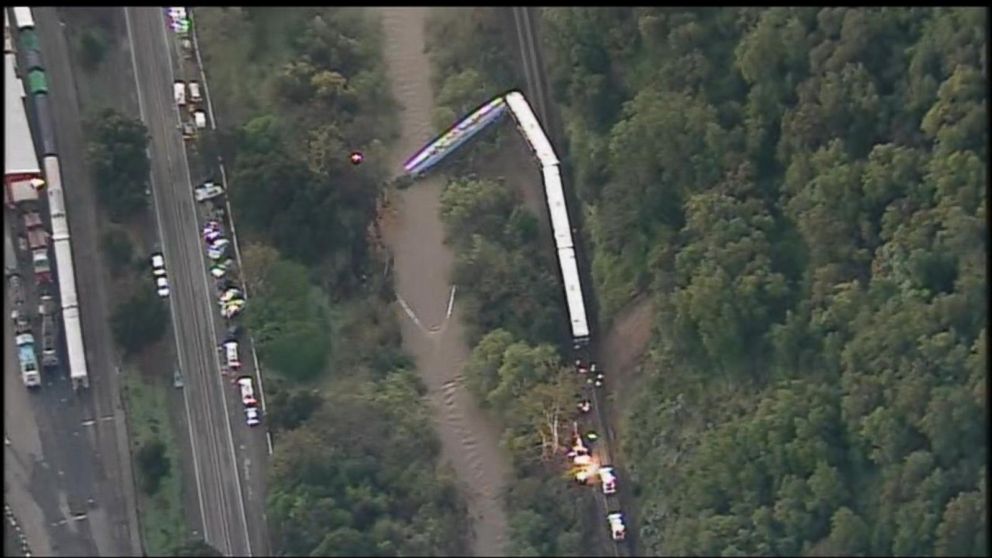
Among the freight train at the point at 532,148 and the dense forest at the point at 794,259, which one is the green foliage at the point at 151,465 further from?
the dense forest at the point at 794,259

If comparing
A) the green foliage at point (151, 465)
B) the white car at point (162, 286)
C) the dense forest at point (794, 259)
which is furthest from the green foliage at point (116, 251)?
the dense forest at point (794, 259)

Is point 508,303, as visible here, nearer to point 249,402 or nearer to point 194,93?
point 249,402

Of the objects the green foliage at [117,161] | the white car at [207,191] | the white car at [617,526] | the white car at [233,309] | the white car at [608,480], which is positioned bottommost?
the white car at [617,526]

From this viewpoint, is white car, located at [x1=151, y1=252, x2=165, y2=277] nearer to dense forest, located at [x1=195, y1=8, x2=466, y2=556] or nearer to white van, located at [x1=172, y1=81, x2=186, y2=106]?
dense forest, located at [x1=195, y1=8, x2=466, y2=556]

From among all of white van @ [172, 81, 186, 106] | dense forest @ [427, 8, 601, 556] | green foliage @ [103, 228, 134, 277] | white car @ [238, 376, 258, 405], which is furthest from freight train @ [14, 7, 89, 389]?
dense forest @ [427, 8, 601, 556]

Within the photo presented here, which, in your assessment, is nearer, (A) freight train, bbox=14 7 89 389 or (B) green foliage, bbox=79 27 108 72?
(A) freight train, bbox=14 7 89 389

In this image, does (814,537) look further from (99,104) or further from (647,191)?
(99,104)
